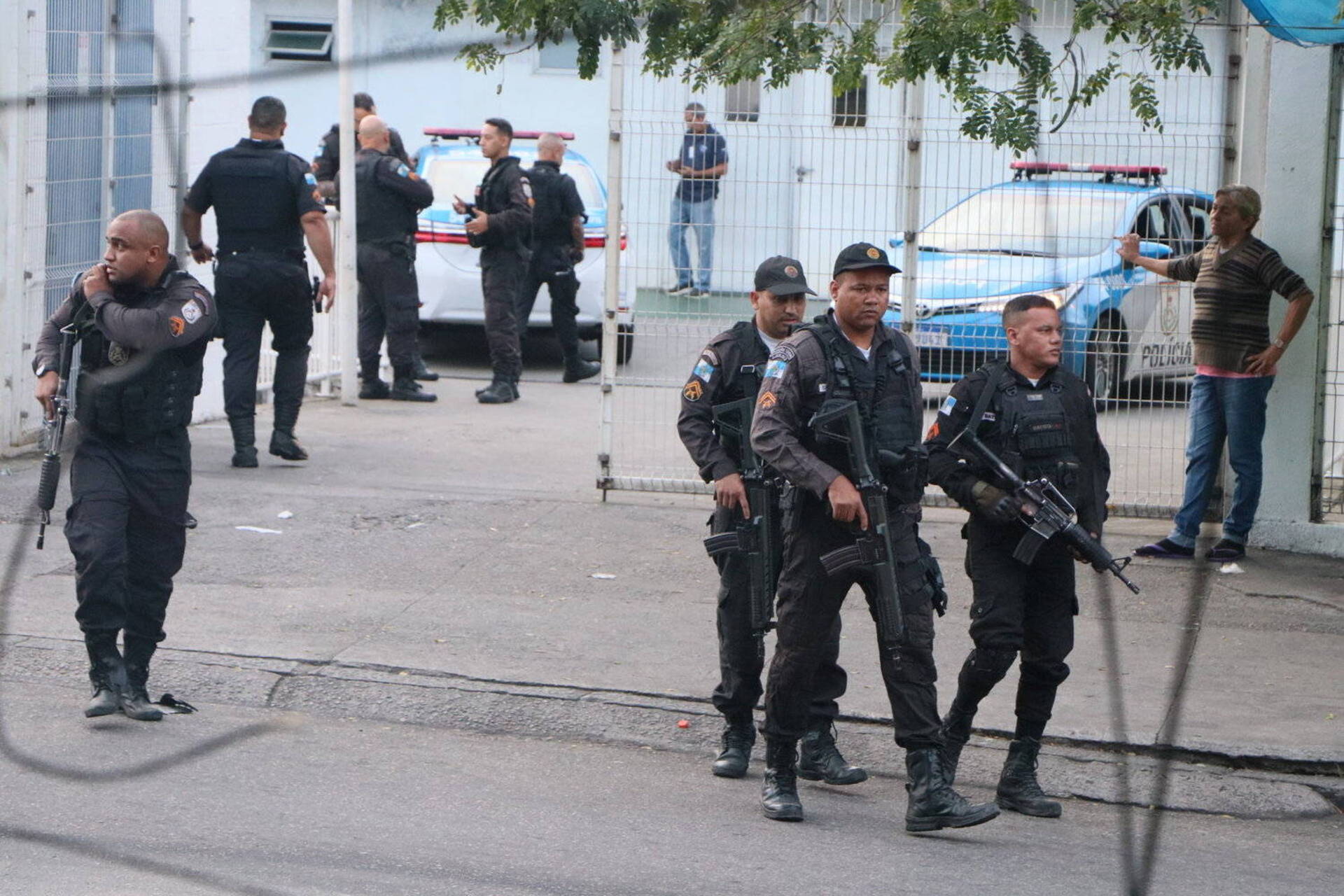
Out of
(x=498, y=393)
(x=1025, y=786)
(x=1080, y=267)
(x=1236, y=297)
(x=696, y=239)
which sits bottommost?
(x=1025, y=786)

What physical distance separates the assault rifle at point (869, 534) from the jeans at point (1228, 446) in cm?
390

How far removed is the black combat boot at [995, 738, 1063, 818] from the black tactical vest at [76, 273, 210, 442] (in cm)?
315

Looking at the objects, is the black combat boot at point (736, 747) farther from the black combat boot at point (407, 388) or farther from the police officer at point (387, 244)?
the black combat boot at point (407, 388)

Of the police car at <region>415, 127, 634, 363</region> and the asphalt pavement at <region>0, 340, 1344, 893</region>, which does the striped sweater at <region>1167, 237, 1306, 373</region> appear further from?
the police car at <region>415, 127, 634, 363</region>

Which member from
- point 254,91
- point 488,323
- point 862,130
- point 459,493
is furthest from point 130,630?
point 254,91

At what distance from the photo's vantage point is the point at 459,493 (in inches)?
387

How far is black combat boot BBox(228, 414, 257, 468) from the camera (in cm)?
1016

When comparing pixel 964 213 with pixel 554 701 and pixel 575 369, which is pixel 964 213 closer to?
pixel 554 701

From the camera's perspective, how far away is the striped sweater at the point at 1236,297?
818cm

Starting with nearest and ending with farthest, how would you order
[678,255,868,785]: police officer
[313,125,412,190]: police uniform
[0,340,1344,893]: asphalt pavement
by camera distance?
[0,340,1344,893]: asphalt pavement
[678,255,868,785]: police officer
[313,125,412,190]: police uniform

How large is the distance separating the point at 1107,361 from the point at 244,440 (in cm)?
500

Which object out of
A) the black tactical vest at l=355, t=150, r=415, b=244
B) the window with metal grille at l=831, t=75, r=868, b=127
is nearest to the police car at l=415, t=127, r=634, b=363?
the black tactical vest at l=355, t=150, r=415, b=244

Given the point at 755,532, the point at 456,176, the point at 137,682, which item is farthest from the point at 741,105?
the point at 456,176

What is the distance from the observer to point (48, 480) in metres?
6.02
